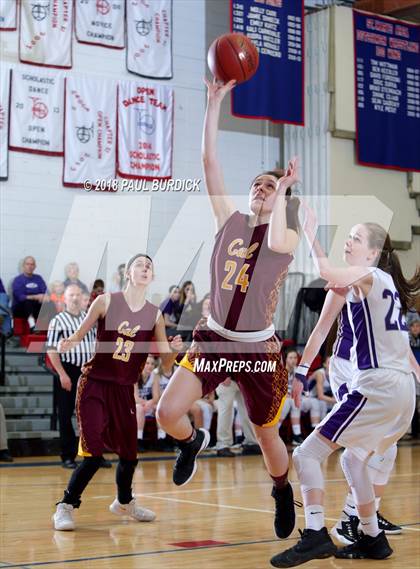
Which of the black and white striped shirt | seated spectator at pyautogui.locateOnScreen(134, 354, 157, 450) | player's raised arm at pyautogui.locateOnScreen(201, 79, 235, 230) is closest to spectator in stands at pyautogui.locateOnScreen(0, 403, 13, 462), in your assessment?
the black and white striped shirt

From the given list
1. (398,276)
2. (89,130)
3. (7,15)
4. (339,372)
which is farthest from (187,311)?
(398,276)

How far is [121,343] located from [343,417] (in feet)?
5.68

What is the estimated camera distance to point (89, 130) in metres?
13.6

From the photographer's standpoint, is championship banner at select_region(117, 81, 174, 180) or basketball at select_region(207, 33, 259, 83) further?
championship banner at select_region(117, 81, 174, 180)

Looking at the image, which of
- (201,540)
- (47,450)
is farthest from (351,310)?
(47,450)

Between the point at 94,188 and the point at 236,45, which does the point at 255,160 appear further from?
the point at 236,45

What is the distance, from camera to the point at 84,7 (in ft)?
44.3

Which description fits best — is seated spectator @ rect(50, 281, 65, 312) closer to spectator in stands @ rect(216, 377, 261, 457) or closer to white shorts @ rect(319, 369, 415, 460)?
spectator in stands @ rect(216, 377, 261, 457)

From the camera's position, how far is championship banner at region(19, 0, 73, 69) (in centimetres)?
1299

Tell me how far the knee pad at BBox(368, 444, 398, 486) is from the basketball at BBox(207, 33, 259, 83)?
222cm

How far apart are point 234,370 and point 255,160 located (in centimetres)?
1118

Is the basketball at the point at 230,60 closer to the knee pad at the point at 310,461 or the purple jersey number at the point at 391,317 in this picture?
the purple jersey number at the point at 391,317

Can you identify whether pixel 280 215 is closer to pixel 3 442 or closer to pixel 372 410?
A: pixel 372 410

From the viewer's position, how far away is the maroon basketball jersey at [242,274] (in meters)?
4.43
